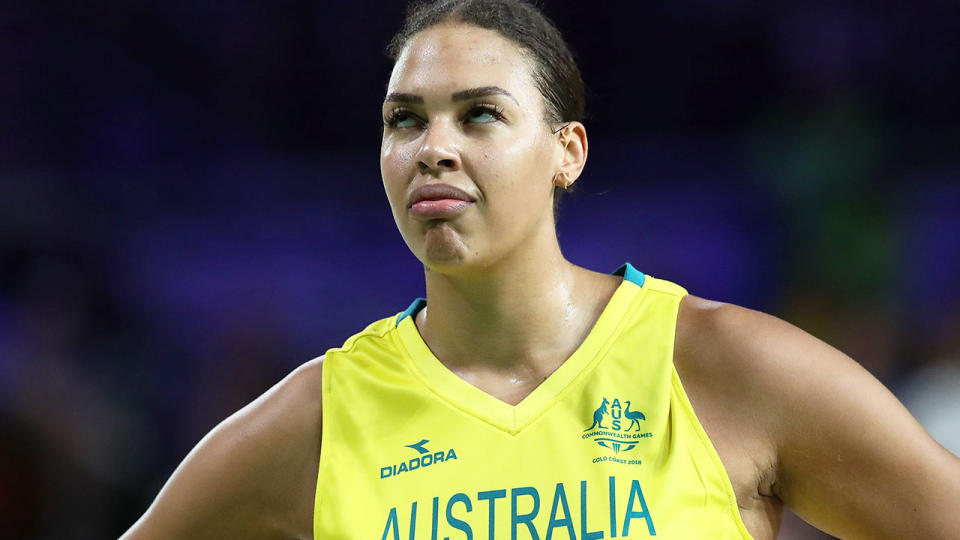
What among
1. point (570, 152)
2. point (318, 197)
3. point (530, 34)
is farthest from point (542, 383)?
A: point (318, 197)

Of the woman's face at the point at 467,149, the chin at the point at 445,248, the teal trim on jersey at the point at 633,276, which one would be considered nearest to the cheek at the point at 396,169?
the woman's face at the point at 467,149

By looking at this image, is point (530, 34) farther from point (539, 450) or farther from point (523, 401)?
point (539, 450)

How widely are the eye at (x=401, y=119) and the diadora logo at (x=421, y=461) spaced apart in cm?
65

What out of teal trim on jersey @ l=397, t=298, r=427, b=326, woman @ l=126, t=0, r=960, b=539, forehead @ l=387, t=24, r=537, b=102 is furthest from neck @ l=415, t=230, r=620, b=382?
forehead @ l=387, t=24, r=537, b=102

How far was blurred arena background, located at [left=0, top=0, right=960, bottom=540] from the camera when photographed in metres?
4.81

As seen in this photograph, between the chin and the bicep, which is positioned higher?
the chin

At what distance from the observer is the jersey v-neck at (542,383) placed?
227cm

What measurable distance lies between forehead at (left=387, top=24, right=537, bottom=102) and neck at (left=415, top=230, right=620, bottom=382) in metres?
0.36

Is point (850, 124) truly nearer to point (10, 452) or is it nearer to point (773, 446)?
point (773, 446)

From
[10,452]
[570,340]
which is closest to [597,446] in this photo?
[570,340]

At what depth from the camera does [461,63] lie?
231cm

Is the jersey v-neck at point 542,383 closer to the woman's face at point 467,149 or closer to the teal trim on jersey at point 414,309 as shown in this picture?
the teal trim on jersey at point 414,309

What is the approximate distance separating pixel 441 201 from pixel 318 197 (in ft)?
11.0

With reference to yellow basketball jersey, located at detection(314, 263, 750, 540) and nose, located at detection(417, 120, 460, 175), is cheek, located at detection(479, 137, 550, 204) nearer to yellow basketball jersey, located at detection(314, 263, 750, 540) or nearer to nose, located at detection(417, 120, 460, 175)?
nose, located at detection(417, 120, 460, 175)
